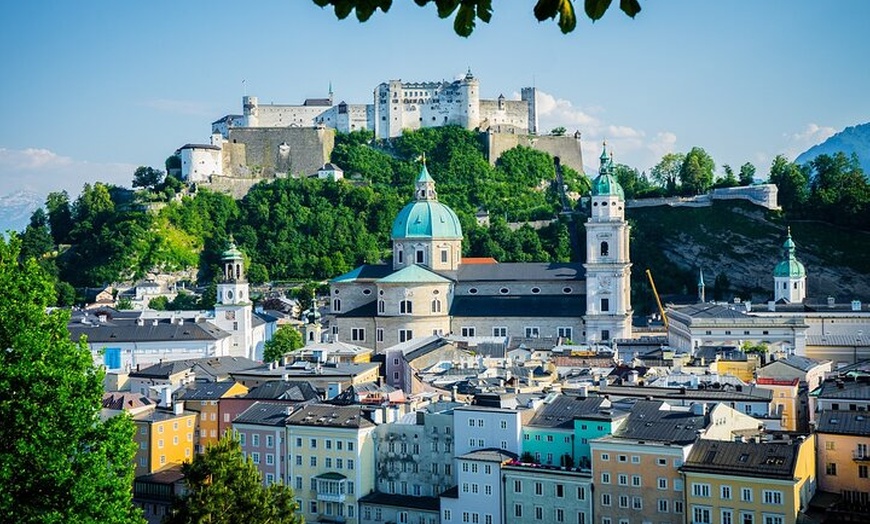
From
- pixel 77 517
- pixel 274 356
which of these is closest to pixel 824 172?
pixel 274 356

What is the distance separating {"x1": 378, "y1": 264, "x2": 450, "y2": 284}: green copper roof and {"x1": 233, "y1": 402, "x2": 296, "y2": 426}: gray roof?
66.2 feet

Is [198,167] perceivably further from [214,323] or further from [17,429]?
[17,429]

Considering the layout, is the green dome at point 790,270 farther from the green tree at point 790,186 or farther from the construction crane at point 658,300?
the green tree at point 790,186

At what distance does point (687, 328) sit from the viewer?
5462 cm

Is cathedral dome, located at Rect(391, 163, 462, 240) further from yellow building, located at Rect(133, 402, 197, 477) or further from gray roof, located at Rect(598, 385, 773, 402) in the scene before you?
gray roof, located at Rect(598, 385, 773, 402)

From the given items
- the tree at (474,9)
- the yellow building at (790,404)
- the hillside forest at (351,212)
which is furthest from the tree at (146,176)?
the tree at (474,9)

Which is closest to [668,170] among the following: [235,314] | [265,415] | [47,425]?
[235,314]

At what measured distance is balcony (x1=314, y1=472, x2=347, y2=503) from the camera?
3550 cm

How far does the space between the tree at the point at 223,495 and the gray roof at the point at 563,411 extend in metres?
10.0

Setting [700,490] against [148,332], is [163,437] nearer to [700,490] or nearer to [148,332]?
[700,490]

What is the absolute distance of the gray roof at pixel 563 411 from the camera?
108ft

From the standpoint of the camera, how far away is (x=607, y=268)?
59.4m

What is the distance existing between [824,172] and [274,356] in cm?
4917

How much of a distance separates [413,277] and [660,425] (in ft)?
99.6
